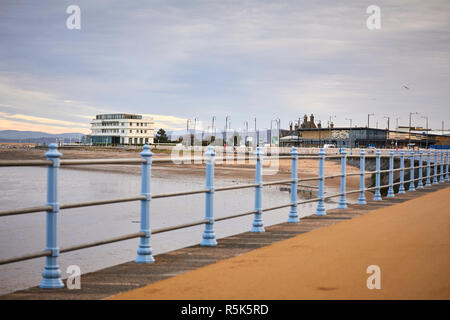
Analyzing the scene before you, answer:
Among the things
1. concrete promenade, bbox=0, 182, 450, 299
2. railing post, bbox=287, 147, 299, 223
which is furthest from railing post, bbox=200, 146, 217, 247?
railing post, bbox=287, 147, 299, 223

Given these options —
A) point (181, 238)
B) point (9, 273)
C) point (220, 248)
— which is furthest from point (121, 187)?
point (220, 248)

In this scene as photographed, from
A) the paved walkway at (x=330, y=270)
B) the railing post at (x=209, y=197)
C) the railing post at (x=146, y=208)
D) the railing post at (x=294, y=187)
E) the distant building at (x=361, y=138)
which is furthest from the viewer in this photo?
the distant building at (x=361, y=138)

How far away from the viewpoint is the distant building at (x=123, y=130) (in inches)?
6334

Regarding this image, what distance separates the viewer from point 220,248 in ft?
26.9

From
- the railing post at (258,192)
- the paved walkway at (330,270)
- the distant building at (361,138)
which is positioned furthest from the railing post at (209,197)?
the distant building at (361,138)

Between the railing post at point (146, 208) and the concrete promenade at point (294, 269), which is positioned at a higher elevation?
the railing post at point (146, 208)

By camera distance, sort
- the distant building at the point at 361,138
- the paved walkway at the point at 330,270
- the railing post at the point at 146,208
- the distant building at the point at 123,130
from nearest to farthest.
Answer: the paved walkway at the point at 330,270, the railing post at the point at 146,208, the distant building at the point at 361,138, the distant building at the point at 123,130

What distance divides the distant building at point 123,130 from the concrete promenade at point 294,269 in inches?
5959

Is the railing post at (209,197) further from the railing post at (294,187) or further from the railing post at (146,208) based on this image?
the railing post at (294,187)

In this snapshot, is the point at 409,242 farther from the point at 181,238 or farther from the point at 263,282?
the point at 181,238

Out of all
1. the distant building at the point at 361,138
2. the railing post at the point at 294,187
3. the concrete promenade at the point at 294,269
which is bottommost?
the concrete promenade at the point at 294,269
